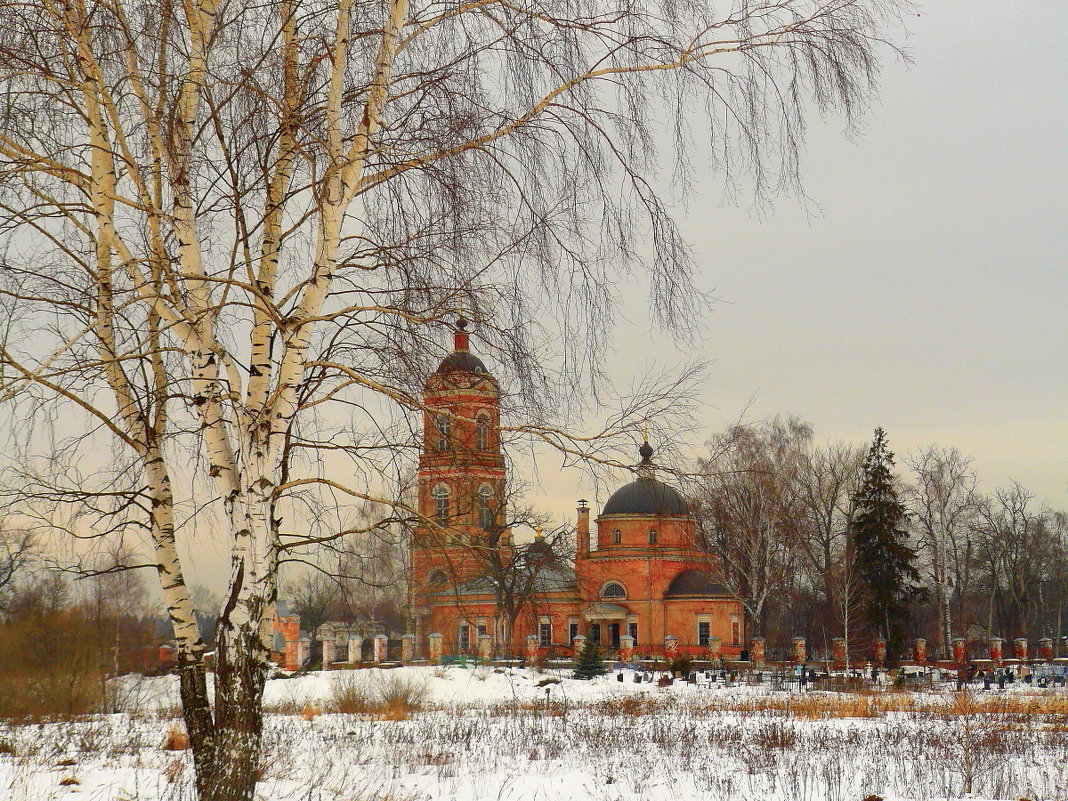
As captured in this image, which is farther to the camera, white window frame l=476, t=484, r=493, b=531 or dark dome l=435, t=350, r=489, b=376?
white window frame l=476, t=484, r=493, b=531

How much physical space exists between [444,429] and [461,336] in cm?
61

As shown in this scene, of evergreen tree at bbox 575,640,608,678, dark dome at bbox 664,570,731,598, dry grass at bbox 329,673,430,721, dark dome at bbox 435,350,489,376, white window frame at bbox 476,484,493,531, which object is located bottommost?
evergreen tree at bbox 575,640,608,678

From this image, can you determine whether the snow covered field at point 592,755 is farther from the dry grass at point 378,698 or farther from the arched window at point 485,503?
the arched window at point 485,503

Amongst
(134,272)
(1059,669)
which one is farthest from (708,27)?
(1059,669)

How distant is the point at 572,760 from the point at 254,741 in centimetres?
546

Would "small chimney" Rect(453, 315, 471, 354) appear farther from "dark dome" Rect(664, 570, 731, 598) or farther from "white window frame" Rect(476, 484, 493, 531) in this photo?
"dark dome" Rect(664, 570, 731, 598)

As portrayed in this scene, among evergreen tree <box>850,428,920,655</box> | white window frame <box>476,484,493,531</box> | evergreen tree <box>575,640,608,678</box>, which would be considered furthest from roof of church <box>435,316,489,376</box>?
evergreen tree <box>850,428,920,655</box>

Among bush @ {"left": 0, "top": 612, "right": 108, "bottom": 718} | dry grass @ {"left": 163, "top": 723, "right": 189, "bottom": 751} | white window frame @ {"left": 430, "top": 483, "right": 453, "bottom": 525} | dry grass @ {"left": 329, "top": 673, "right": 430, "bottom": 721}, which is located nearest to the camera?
white window frame @ {"left": 430, "top": 483, "right": 453, "bottom": 525}

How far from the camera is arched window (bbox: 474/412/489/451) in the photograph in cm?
656

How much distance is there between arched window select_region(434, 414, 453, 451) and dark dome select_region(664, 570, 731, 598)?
149 ft

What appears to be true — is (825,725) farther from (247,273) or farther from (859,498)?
(859,498)

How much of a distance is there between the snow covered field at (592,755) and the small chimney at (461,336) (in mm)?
3416

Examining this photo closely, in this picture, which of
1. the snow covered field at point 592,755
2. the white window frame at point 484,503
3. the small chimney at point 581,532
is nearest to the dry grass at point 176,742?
the snow covered field at point 592,755

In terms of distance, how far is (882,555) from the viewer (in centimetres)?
4538
